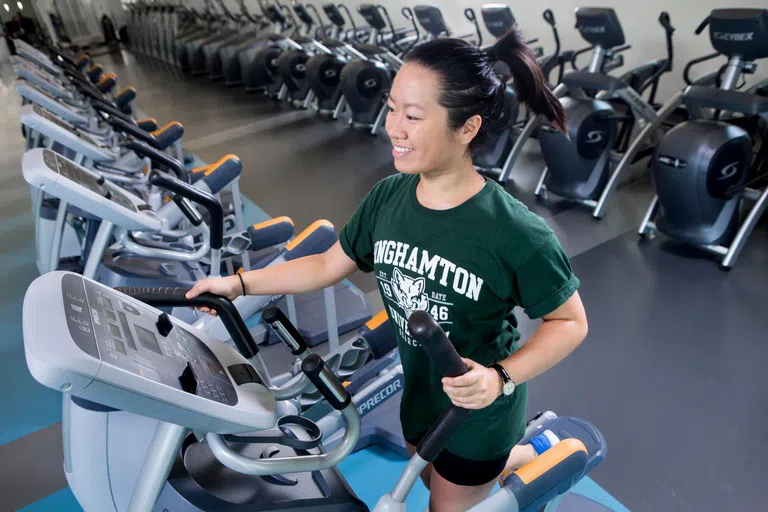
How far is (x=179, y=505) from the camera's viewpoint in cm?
111

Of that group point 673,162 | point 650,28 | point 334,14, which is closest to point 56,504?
point 673,162

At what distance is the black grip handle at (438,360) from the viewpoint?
80cm

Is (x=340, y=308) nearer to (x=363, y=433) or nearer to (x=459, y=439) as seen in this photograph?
(x=363, y=433)

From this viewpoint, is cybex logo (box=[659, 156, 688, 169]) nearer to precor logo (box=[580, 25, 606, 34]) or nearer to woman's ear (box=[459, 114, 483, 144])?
precor logo (box=[580, 25, 606, 34])

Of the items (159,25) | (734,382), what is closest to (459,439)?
(734,382)

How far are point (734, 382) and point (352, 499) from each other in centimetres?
196

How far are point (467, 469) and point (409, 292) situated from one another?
18.0 inches

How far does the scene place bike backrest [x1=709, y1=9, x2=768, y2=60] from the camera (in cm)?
323

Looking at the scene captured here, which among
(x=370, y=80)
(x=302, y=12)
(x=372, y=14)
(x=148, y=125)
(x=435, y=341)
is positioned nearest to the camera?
(x=435, y=341)

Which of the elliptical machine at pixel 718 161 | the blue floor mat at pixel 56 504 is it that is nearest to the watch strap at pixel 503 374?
the blue floor mat at pixel 56 504

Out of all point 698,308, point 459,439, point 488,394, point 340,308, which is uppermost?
point 488,394

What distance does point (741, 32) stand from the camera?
3.32m

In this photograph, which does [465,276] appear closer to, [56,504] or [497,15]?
[56,504]

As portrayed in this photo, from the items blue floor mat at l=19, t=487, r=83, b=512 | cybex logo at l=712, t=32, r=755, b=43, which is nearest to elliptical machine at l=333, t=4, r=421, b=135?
cybex logo at l=712, t=32, r=755, b=43
